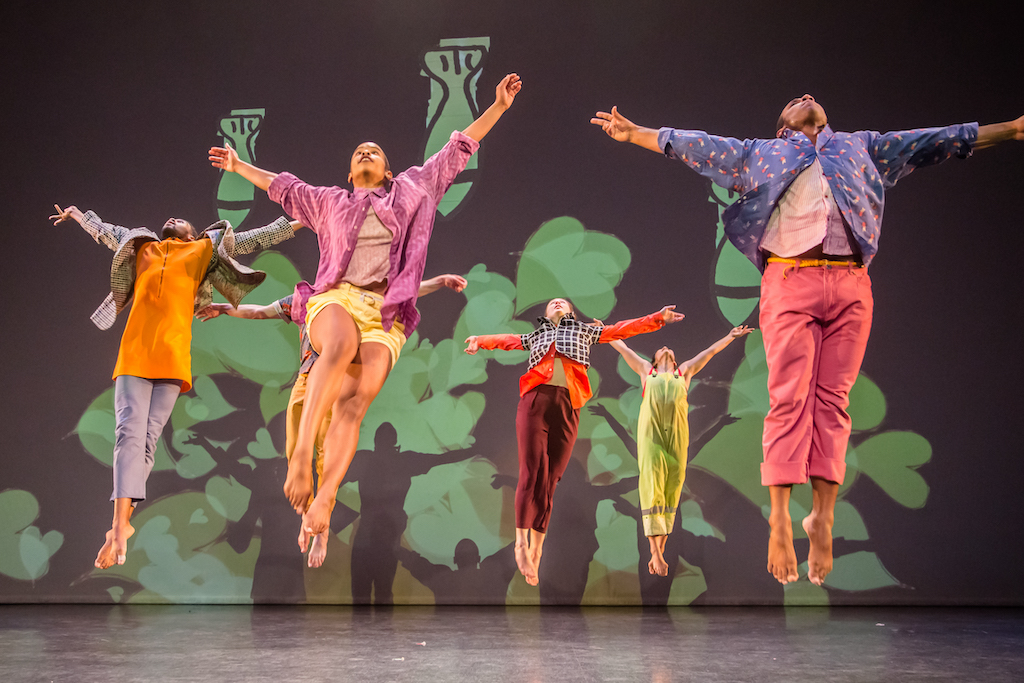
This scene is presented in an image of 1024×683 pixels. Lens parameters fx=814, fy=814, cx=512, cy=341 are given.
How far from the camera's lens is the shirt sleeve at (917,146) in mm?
3592

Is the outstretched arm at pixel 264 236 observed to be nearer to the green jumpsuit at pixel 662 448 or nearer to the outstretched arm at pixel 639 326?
the outstretched arm at pixel 639 326

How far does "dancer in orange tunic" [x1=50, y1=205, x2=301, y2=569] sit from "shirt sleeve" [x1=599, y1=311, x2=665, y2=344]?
1.76 meters

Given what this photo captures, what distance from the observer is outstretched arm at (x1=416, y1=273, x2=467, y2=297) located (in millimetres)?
A: 4121

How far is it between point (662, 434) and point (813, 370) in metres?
0.94

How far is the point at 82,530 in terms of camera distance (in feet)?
14.0

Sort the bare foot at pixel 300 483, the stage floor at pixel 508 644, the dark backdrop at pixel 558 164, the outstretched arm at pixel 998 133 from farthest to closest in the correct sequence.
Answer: the dark backdrop at pixel 558 164
the outstretched arm at pixel 998 133
the bare foot at pixel 300 483
the stage floor at pixel 508 644

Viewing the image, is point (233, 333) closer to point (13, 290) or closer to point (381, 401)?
point (381, 401)

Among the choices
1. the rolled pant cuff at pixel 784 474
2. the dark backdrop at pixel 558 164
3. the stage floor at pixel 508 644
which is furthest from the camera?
the dark backdrop at pixel 558 164

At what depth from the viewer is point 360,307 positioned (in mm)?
3680

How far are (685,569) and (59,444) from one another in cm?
334

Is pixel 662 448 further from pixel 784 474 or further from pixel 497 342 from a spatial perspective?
pixel 497 342

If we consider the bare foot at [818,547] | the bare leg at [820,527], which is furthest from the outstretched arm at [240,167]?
the bare foot at [818,547]

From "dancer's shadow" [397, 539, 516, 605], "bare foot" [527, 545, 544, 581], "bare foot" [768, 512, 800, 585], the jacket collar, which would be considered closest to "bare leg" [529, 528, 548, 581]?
"bare foot" [527, 545, 544, 581]

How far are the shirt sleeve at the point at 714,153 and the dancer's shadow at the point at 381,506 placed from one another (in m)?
1.81
